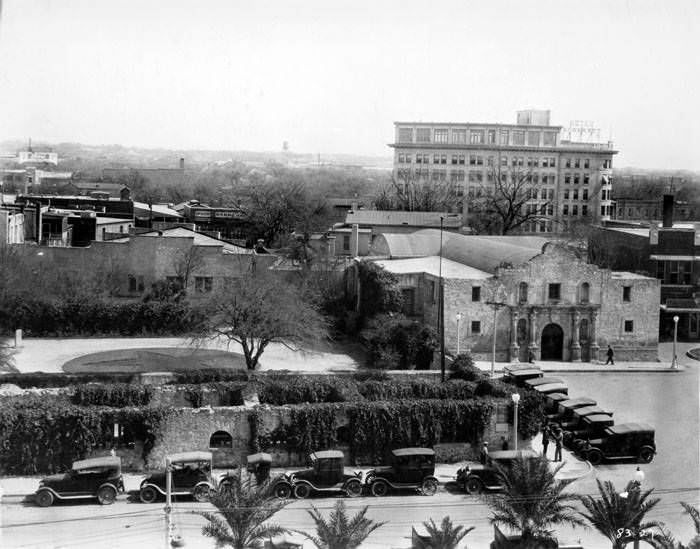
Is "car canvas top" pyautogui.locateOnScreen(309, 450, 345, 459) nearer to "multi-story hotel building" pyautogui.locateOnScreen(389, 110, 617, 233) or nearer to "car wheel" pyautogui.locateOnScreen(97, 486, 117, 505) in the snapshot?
"car wheel" pyautogui.locateOnScreen(97, 486, 117, 505)

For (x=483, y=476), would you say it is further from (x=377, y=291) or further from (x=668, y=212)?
(x=668, y=212)

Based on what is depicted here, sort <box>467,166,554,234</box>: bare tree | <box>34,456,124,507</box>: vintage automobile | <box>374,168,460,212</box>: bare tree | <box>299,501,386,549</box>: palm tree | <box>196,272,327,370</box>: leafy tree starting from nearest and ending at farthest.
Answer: <box>299,501,386,549</box>: palm tree, <box>34,456,124,507</box>: vintage automobile, <box>196,272,327,370</box>: leafy tree, <box>374,168,460,212</box>: bare tree, <box>467,166,554,234</box>: bare tree

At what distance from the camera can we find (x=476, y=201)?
408 feet

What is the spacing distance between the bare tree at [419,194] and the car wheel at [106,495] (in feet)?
268

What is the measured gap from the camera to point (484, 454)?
106ft

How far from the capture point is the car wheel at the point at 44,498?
27625 millimetres

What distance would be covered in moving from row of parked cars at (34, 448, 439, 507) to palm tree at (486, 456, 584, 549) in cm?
456

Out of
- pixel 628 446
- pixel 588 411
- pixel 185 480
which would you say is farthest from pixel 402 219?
pixel 185 480

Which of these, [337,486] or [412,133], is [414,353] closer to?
[337,486]

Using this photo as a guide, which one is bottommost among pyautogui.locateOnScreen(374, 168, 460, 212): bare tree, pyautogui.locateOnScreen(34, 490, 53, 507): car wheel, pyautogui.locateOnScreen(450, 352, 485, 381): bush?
pyautogui.locateOnScreen(34, 490, 53, 507): car wheel

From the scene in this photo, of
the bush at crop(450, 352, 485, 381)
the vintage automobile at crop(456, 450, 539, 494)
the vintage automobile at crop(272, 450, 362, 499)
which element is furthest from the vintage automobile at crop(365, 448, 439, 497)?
the bush at crop(450, 352, 485, 381)

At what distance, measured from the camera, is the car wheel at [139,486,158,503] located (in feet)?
92.3

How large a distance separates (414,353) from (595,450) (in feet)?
50.3

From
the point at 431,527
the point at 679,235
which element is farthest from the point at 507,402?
the point at 679,235
